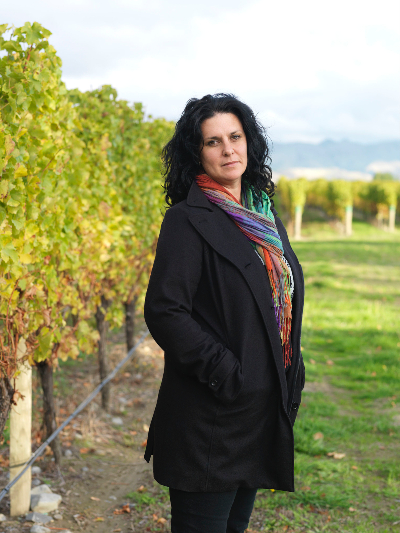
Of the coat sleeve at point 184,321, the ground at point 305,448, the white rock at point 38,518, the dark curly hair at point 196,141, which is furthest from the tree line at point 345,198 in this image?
the coat sleeve at point 184,321

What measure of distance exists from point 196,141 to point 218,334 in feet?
2.68

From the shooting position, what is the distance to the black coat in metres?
2.03

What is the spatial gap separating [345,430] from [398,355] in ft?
8.70

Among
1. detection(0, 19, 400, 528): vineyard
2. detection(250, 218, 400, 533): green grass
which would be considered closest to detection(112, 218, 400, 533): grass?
detection(250, 218, 400, 533): green grass

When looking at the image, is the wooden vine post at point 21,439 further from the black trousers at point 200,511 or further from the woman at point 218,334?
the black trousers at point 200,511

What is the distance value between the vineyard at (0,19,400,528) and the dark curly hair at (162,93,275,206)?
873mm

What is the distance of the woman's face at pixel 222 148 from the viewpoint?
2.29 meters

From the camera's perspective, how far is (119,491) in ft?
13.4

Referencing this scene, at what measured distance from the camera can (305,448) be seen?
15.3 ft

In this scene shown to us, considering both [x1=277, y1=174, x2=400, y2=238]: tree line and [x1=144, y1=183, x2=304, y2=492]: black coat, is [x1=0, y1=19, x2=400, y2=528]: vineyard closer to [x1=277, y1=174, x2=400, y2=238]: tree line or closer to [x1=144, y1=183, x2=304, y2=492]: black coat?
[x1=144, y1=183, x2=304, y2=492]: black coat

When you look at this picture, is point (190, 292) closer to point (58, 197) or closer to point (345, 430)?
point (58, 197)

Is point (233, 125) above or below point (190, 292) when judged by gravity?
above

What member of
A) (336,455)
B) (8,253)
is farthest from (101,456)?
(8,253)

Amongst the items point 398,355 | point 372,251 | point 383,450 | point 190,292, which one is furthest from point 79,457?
point 372,251
